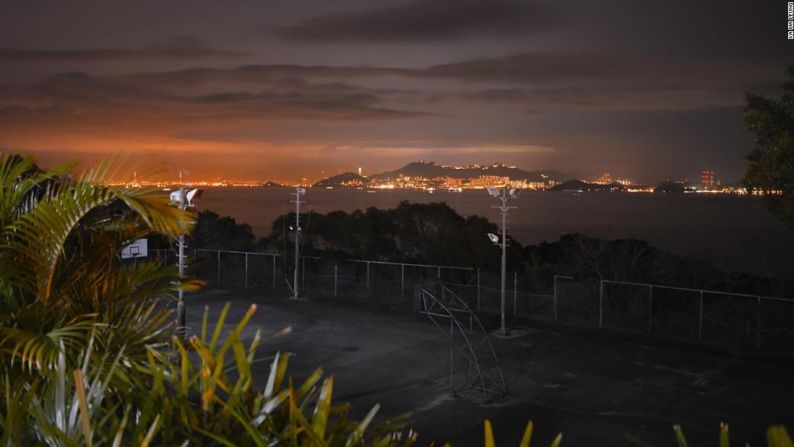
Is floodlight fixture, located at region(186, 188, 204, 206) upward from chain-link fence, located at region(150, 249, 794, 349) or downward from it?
upward

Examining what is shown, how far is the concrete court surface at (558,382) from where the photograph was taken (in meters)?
13.0

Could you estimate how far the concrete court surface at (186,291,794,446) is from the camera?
42.8 ft

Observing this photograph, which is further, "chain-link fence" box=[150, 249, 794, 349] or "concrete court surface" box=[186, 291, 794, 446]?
"chain-link fence" box=[150, 249, 794, 349]

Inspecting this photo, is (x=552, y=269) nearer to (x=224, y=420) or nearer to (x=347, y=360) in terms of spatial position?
(x=347, y=360)

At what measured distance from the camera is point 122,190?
4531mm

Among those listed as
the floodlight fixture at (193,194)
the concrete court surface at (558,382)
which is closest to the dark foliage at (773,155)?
the concrete court surface at (558,382)

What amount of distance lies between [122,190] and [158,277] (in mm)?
1096

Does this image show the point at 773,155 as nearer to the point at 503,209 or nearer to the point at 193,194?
the point at 503,209

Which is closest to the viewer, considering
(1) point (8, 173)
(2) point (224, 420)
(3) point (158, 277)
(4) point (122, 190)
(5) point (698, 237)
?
(2) point (224, 420)

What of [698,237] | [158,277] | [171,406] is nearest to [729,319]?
[158,277]

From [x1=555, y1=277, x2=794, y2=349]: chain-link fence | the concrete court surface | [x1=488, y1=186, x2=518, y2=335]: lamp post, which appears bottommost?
the concrete court surface

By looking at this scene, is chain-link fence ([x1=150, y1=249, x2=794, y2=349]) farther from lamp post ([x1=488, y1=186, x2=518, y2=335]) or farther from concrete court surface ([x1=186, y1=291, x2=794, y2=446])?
lamp post ([x1=488, y1=186, x2=518, y2=335])

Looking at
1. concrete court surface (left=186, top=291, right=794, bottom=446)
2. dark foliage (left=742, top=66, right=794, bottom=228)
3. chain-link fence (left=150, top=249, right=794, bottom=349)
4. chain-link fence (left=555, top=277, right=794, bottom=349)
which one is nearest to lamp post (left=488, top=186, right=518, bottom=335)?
concrete court surface (left=186, top=291, right=794, bottom=446)

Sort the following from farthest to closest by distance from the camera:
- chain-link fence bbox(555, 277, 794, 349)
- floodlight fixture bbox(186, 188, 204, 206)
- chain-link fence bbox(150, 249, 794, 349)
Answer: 1. chain-link fence bbox(150, 249, 794, 349)
2. chain-link fence bbox(555, 277, 794, 349)
3. floodlight fixture bbox(186, 188, 204, 206)
